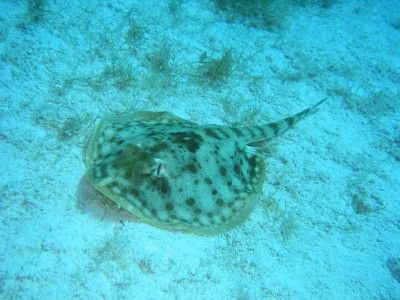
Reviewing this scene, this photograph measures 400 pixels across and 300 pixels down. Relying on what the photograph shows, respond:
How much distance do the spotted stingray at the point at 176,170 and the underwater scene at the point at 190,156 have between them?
2 cm

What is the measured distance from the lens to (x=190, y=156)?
389 cm

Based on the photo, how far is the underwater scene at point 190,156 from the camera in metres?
3.46

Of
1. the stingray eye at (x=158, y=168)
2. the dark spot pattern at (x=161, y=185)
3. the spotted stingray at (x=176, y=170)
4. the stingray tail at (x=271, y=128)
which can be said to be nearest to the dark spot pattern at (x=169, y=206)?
the spotted stingray at (x=176, y=170)

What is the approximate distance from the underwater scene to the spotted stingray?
2 centimetres

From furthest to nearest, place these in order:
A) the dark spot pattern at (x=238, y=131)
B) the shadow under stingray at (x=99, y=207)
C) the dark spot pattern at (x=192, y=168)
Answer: the dark spot pattern at (x=238, y=131) < the dark spot pattern at (x=192, y=168) < the shadow under stingray at (x=99, y=207)

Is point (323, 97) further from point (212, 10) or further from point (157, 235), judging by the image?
point (157, 235)

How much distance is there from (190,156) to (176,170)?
11.6 inches

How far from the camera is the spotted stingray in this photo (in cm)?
348

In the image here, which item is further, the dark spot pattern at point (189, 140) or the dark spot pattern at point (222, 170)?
the dark spot pattern at point (222, 170)

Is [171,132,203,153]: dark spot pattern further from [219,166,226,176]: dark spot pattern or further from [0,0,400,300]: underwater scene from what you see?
[219,166,226,176]: dark spot pattern

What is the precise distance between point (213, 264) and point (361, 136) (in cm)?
373

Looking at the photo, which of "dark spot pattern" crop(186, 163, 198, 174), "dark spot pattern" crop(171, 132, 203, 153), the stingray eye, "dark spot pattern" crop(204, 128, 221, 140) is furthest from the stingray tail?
the stingray eye

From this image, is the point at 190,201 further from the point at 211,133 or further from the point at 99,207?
the point at 211,133

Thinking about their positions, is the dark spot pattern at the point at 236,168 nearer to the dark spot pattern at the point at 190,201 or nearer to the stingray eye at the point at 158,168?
the dark spot pattern at the point at 190,201
